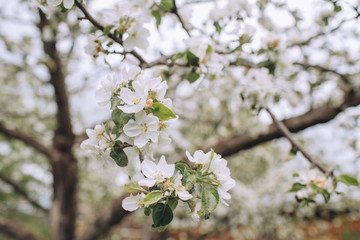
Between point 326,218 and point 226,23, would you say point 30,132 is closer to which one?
point 226,23

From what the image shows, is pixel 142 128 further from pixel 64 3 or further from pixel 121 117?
pixel 64 3

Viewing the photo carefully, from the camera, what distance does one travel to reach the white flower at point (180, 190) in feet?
2.29

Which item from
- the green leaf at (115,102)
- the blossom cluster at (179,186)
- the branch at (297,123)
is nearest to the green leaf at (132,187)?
the blossom cluster at (179,186)

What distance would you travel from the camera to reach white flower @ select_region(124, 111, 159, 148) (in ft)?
2.48

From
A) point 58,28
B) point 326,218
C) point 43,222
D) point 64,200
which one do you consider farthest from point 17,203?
point 326,218

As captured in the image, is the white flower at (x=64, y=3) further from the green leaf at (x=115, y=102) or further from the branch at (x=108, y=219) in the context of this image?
the branch at (x=108, y=219)

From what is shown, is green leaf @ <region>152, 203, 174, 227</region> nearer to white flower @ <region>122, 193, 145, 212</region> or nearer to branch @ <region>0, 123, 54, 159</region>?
white flower @ <region>122, 193, 145, 212</region>

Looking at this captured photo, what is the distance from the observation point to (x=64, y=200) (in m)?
3.59

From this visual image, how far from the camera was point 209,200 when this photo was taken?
2.40 feet

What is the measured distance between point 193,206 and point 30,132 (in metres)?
4.43

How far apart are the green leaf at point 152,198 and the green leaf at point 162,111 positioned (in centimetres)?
19

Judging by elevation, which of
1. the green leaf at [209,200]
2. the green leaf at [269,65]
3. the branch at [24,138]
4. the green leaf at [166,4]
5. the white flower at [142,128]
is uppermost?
the green leaf at [166,4]

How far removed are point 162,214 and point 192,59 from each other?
664 millimetres

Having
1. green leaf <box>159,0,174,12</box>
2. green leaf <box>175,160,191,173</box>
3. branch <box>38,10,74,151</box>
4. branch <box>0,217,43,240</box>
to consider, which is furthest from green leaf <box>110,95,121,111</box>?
branch <box>0,217,43,240</box>
